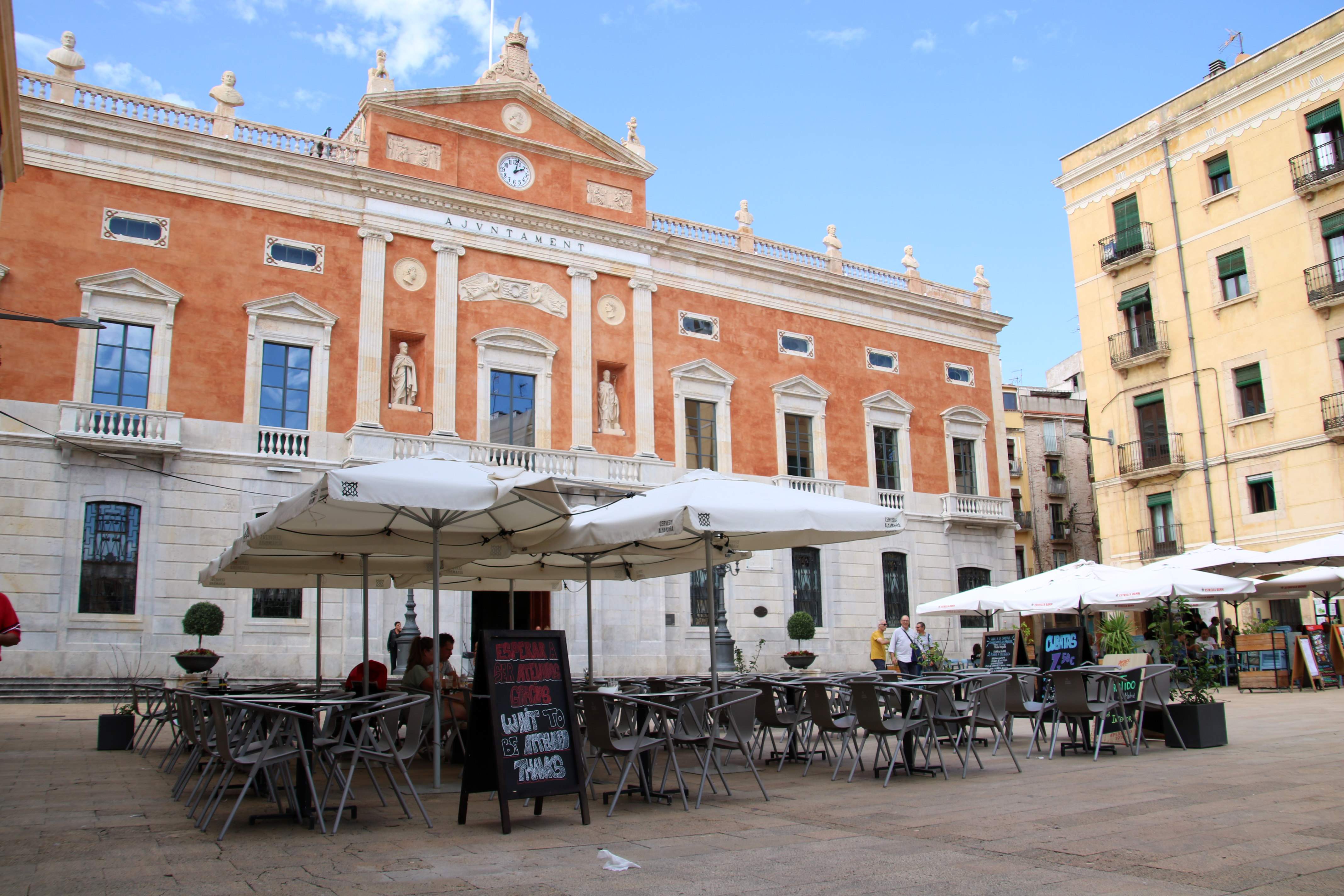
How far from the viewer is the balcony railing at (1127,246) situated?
2780 cm

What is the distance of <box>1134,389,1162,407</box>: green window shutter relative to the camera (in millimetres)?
27594

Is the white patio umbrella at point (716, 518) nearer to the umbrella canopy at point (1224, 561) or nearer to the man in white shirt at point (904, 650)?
the man in white shirt at point (904, 650)

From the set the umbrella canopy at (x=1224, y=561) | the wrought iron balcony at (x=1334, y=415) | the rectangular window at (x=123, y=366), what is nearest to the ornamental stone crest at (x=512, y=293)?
the rectangular window at (x=123, y=366)

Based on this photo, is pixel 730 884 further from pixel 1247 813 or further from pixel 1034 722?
pixel 1034 722

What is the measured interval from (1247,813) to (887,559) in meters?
19.6

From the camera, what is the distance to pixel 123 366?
59.0 ft

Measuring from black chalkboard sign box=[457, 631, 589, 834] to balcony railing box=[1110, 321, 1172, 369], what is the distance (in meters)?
25.0

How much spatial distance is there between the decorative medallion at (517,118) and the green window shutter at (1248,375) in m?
18.5

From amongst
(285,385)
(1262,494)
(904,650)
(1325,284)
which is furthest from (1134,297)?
(285,385)

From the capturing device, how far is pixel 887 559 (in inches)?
1014

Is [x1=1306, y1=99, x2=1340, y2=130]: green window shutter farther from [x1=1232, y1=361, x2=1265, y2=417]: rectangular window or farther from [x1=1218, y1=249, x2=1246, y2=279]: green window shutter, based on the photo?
[x1=1232, y1=361, x2=1265, y2=417]: rectangular window

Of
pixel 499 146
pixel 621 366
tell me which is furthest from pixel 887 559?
pixel 499 146

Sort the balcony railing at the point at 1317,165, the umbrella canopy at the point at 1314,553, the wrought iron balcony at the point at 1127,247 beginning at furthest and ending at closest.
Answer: the wrought iron balcony at the point at 1127,247 → the balcony railing at the point at 1317,165 → the umbrella canopy at the point at 1314,553

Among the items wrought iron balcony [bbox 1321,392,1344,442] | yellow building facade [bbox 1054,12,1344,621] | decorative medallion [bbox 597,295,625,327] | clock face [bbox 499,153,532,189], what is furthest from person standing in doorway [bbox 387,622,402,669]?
wrought iron balcony [bbox 1321,392,1344,442]
